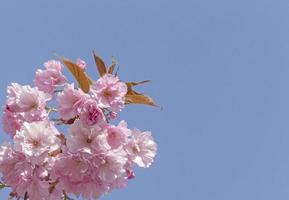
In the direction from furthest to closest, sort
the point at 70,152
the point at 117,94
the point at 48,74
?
the point at 48,74
the point at 117,94
the point at 70,152

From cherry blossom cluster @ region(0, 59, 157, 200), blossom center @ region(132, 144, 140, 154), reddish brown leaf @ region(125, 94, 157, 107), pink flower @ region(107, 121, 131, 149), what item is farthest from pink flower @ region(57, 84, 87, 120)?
reddish brown leaf @ region(125, 94, 157, 107)

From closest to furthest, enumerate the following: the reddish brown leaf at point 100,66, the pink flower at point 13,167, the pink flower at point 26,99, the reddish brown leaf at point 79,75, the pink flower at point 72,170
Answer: the pink flower at point 72,170 < the pink flower at point 13,167 < the pink flower at point 26,99 < the reddish brown leaf at point 79,75 < the reddish brown leaf at point 100,66

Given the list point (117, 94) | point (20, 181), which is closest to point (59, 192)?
point (20, 181)

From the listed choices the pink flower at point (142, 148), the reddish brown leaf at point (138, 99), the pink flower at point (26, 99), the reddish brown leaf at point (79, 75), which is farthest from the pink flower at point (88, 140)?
the reddish brown leaf at point (138, 99)

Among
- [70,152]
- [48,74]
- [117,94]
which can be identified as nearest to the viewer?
[70,152]

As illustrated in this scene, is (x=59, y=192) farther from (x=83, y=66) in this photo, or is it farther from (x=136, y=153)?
(x=83, y=66)

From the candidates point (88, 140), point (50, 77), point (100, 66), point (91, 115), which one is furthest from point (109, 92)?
point (50, 77)

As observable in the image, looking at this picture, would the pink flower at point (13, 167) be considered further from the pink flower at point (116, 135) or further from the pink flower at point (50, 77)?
the pink flower at point (50, 77)

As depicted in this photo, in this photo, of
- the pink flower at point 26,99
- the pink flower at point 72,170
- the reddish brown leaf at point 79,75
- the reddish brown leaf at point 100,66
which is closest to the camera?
the pink flower at point 72,170
